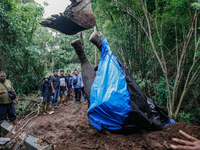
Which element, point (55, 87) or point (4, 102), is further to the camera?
point (55, 87)

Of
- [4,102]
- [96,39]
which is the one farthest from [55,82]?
[96,39]

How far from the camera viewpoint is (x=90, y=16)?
92.5 inches

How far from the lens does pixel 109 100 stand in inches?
83.8

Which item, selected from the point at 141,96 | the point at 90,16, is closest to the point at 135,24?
the point at 90,16

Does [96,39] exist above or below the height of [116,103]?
above

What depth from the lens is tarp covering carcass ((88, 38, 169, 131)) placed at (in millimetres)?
2166

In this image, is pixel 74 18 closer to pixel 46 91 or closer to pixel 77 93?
pixel 46 91

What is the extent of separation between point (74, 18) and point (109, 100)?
1.52m

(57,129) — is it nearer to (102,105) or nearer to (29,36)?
(102,105)

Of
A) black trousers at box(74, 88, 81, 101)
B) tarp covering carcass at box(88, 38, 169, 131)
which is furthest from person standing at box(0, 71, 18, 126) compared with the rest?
black trousers at box(74, 88, 81, 101)

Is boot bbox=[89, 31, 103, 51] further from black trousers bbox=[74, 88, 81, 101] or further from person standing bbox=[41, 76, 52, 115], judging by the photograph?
black trousers bbox=[74, 88, 81, 101]

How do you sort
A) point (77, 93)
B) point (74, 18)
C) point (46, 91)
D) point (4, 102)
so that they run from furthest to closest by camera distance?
point (77, 93) → point (46, 91) → point (4, 102) → point (74, 18)

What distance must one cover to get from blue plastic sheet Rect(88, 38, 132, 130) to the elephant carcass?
3.09 feet

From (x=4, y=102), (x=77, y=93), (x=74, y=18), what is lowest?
(x=77, y=93)
